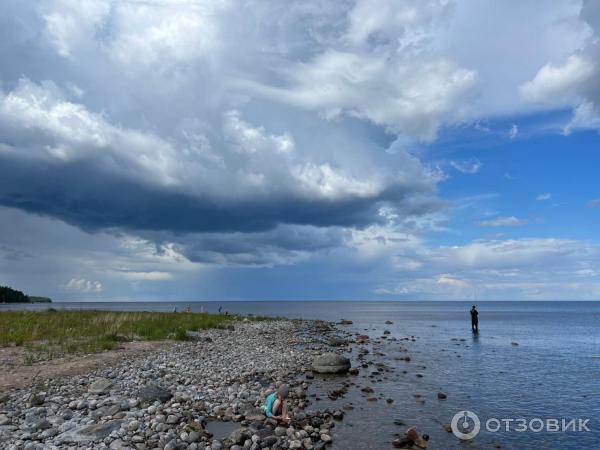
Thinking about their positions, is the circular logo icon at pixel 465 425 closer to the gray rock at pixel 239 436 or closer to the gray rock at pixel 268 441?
the gray rock at pixel 268 441

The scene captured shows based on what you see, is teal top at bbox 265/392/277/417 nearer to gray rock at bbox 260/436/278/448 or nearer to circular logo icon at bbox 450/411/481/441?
gray rock at bbox 260/436/278/448

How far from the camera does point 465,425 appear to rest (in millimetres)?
17828

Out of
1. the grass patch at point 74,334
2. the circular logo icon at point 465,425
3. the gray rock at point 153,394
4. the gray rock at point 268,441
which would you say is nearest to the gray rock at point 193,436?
the gray rock at point 268,441

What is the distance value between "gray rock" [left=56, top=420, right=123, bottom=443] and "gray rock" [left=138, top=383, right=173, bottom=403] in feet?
9.76

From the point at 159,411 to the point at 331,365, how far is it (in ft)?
45.4

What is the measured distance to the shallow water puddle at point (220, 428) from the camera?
14.7 meters

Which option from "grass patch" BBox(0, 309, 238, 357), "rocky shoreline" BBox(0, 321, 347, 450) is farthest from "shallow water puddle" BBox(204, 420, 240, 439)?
"grass patch" BBox(0, 309, 238, 357)

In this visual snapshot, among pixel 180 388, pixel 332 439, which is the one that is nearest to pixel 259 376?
pixel 180 388

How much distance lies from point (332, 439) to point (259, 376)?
33.6 feet

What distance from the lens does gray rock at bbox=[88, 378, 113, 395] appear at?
1778cm

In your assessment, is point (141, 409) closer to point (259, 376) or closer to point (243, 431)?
point (243, 431)

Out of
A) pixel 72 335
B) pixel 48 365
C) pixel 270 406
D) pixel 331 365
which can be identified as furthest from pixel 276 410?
pixel 72 335

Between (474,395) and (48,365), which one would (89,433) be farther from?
(474,395)

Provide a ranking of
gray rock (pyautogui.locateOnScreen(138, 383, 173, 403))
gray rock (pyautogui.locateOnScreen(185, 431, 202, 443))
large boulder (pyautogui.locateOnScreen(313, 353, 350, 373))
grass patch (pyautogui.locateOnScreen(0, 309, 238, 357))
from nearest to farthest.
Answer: gray rock (pyautogui.locateOnScreen(185, 431, 202, 443)) < gray rock (pyautogui.locateOnScreen(138, 383, 173, 403)) < grass patch (pyautogui.locateOnScreen(0, 309, 238, 357)) < large boulder (pyautogui.locateOnScreen(313, 353, 350, 373))
